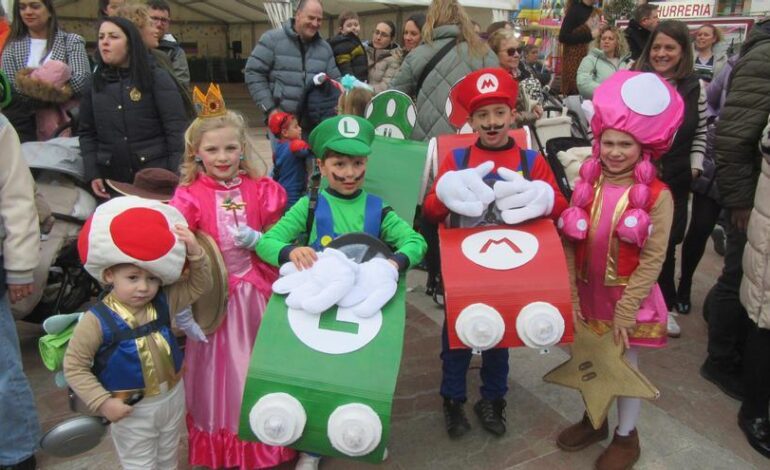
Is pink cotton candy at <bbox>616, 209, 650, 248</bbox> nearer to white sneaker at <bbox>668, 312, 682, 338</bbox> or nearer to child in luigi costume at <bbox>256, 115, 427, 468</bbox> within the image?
child in luigi costume at <bbox>256, 115, 427, 468</bbox>

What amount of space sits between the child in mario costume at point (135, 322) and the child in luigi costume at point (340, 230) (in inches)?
13.5

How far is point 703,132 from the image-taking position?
3607mm

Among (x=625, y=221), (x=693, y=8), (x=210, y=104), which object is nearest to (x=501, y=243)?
(x=625, y=221)

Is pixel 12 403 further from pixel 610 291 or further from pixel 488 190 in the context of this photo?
pixel 610 291

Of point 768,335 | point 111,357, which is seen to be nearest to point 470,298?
point 111,357

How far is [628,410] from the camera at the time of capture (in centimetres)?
255

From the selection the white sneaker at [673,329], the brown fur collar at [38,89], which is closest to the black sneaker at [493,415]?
the white sneaker at [673,329]

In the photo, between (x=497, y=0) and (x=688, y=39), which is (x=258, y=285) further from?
(x=497, y=0)

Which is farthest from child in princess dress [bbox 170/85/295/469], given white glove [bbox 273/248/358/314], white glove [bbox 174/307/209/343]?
white glove [bbox 273/248/358/314]

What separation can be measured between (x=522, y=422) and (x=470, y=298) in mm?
1112

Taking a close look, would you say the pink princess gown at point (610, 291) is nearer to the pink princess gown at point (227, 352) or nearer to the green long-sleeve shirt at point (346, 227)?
the green long-sleeve shirt at point (346, 227)

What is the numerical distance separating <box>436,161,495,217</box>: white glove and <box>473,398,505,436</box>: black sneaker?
3.59 ft

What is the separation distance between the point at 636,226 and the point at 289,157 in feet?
8.75

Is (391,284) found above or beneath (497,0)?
beneath
